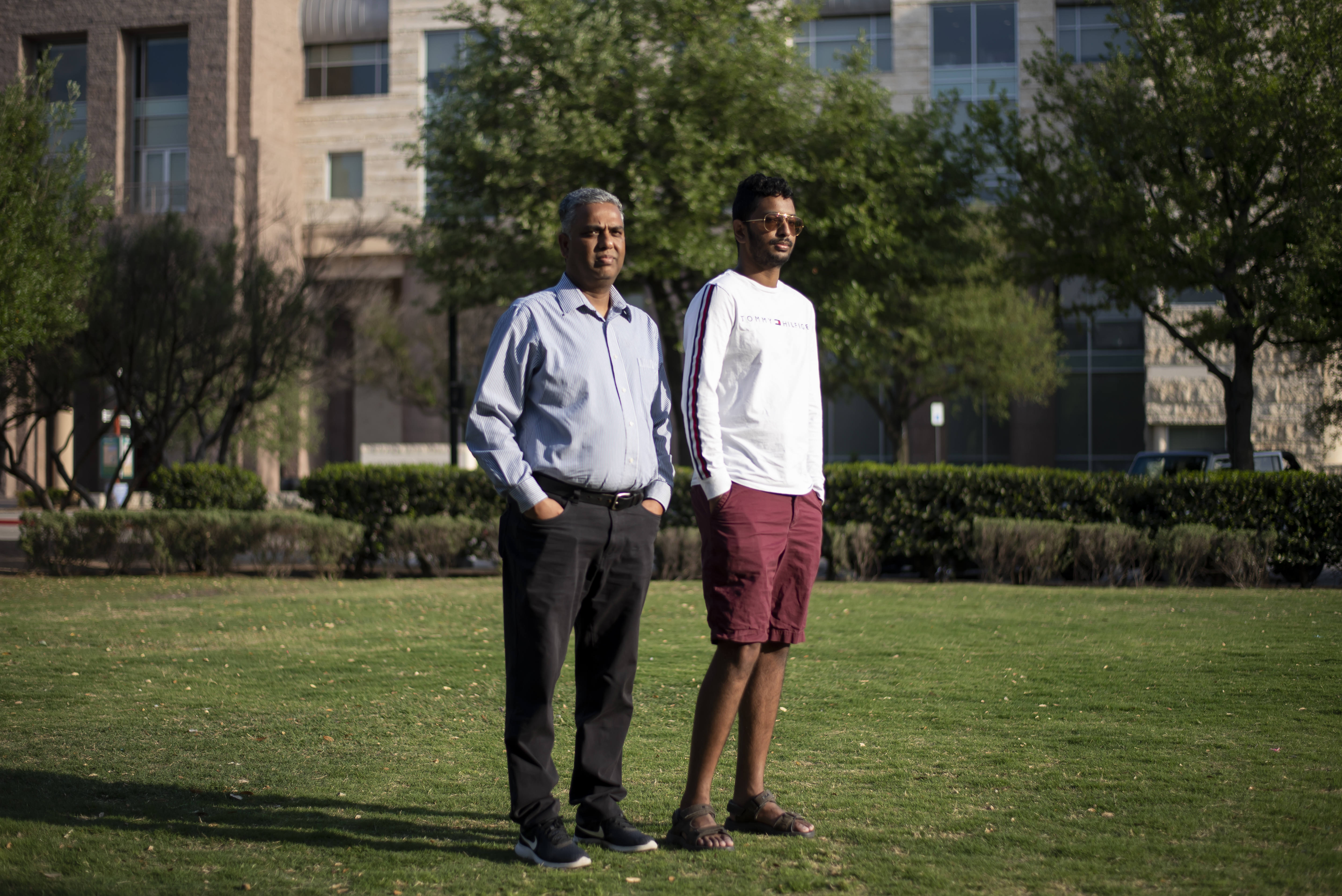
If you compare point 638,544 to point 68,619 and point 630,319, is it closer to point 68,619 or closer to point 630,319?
point 630,319

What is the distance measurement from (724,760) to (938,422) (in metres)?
26.8

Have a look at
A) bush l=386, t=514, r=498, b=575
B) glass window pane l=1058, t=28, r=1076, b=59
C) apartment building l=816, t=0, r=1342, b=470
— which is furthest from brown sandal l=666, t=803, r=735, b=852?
glass window pane l=1058, t=28, r=1076, b=59

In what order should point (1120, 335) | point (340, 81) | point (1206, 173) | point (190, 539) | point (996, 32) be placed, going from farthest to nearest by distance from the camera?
point (340, 81) < point (1120, 335) < point (996, 32) < point (1206, 173) < point (190, 539)

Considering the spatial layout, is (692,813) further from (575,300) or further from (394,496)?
(394,496)

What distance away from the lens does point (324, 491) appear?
51.3ft

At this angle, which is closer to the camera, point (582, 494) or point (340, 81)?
point (582, 494)

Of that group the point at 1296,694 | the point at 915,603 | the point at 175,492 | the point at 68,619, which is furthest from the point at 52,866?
the point at 175,492

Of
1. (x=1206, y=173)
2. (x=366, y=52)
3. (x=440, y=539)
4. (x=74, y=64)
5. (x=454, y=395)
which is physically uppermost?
(x=366, y=52)

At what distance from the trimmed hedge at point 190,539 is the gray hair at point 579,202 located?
454 inches

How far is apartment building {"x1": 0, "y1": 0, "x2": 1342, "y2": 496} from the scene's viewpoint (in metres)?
37.1

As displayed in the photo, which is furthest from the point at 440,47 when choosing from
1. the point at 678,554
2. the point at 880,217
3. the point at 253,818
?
the point at 253,818

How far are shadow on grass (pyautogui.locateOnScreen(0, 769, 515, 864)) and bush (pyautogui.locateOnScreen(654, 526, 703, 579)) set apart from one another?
9712 millimetres

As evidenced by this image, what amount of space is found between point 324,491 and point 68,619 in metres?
5.21

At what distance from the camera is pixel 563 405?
394 centimetres
